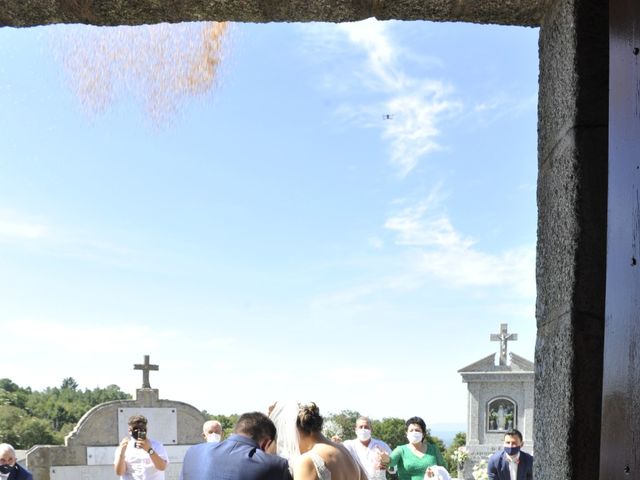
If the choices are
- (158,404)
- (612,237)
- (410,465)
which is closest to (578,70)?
(612,237)

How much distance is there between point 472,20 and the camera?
218 centimetres

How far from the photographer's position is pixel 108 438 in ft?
43.1

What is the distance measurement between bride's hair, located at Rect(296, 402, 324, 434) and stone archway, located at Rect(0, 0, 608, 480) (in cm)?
181

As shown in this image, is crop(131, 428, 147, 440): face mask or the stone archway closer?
the stone archway

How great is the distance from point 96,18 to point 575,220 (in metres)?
1.49

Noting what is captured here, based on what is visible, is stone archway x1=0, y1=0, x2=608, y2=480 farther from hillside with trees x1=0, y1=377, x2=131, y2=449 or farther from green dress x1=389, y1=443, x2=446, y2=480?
hillside with trees x1=0, y1=377, x2=131, y2=449

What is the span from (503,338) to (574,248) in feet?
58.9


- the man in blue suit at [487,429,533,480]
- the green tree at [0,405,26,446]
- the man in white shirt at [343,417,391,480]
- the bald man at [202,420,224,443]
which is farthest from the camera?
the green tree at [0,405,26,446]

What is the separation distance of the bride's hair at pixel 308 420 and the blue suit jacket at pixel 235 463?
1.12ft

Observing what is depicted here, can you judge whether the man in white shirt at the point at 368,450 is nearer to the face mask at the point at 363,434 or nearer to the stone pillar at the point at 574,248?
the face mask at the point at 363,434

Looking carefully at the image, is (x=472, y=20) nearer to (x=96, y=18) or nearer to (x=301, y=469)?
(x=96, y=18)

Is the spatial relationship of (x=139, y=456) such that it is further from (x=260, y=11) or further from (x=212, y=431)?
(x=260, y=11)

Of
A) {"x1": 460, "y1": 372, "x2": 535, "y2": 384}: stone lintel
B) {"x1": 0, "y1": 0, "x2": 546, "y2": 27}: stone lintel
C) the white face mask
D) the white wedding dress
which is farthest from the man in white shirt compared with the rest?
{"x1": 460, "y1": 372, "x2": 535, "y2": 384}: stone lintel

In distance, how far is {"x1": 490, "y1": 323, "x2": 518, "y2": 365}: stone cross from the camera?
18.9m
